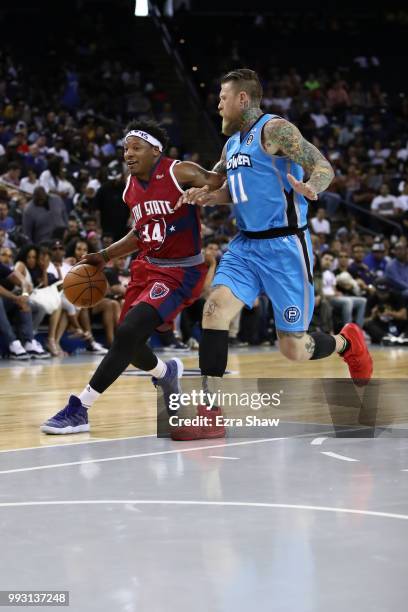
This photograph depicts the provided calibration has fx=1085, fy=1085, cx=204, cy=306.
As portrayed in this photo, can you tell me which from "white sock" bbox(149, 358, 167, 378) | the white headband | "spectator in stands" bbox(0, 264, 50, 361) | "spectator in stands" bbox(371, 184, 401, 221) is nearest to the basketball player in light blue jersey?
the white headband

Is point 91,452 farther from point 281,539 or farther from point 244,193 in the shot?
point 281,539

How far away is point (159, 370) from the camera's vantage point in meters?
6.80

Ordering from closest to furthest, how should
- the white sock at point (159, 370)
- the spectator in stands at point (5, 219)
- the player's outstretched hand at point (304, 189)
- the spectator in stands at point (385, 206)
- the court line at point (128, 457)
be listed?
the court line at point (128, 457)
the player's outstretched hand at point (304, 189)
the white sock at point (159, 370)
the spectator in stands at point (5, 219)
the spectator in stands at point (385, 206)

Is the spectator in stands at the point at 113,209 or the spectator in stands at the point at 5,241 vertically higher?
the spectator in stands at the point at 113,209

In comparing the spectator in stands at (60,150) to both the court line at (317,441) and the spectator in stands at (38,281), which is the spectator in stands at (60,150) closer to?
the spectator in stands at (38,281)

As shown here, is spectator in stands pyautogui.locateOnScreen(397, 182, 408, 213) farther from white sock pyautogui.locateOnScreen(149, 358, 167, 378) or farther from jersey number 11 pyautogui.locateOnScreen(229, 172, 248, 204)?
jersey number 11 pyautogui.locateOnScreen(229, 172, 248, 204)

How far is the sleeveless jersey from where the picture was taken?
6207mm

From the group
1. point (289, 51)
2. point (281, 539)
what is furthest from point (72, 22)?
point (281, 539)

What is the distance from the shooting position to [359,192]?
21.8 meters

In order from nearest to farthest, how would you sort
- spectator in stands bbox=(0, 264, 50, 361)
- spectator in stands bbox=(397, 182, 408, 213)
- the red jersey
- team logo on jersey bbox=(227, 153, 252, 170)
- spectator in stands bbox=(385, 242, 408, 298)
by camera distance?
team logo on jersey bbox=(227, 153, 252, 170) < the red jersey < spectator in stands bbox=(0, 264, 50, 361) < spectator in stands bbox=(385, 242, 408, 298) < spectator in stands bbox=(397, 182, 408, 213)

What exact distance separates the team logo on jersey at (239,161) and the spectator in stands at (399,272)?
10613 millimetres

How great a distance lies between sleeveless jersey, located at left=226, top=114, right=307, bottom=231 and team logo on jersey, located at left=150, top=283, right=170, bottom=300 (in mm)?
610

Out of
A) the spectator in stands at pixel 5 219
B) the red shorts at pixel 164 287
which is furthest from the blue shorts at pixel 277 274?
the spectator in stands at pixel 5 219

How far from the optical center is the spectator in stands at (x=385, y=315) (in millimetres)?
16625
